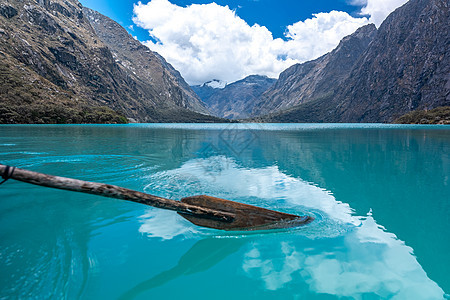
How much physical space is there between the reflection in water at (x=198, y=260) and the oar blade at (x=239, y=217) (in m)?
0.64

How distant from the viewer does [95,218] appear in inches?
447

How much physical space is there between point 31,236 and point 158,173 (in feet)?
40.1

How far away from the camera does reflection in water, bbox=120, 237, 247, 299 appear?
6.80 metres

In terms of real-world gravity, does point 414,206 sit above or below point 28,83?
below

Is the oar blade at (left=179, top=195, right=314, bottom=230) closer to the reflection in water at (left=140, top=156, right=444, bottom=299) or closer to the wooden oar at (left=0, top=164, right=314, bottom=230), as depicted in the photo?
the wooden oar at (left=0, top=164, right=314, bottom=230)

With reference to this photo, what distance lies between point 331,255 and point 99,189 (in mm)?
7824

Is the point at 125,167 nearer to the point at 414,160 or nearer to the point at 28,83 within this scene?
the point at 414,160

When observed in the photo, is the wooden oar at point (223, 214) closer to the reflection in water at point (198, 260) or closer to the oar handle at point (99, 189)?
the oar handle at point (99, 189)

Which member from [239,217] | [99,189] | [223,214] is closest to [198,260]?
[223,214]

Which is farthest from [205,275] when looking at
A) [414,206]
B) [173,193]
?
[414,206]

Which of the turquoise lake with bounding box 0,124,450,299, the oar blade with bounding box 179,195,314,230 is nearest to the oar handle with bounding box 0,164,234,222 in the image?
the oar blade with bounding box 179,195,314,230

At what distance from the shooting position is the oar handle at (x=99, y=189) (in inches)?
229

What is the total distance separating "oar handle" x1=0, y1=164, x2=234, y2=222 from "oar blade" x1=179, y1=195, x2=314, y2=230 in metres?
0.28

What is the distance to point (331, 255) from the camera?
27.8 ft
